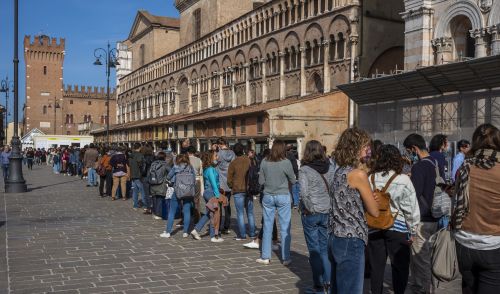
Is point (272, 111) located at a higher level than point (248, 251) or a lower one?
higher

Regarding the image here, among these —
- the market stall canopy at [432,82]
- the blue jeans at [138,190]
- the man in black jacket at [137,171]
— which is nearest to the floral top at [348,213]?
the blue jeans at [138,190]

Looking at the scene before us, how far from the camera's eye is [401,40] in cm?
3022

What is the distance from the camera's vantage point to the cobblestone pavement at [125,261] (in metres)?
6.71

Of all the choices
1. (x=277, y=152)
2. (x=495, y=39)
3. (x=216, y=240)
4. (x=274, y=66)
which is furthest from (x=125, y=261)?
(x=274, y=66)

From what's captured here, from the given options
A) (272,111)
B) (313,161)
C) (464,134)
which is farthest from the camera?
(272,111)

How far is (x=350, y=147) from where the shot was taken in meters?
4.52

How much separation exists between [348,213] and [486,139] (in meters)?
1.25

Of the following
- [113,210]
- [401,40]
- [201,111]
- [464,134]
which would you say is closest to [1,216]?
[113,210]

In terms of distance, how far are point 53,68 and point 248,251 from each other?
3705 inches

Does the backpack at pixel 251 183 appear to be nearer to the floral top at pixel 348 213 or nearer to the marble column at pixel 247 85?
the floral top at pixel 348 213

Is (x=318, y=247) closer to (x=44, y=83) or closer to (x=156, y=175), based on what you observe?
(x=156, y=175)

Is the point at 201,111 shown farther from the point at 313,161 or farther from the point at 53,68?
the point at 53,68

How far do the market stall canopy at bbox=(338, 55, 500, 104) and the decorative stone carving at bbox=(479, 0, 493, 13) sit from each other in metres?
3.20

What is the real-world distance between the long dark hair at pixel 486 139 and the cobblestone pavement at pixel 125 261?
3270mm
